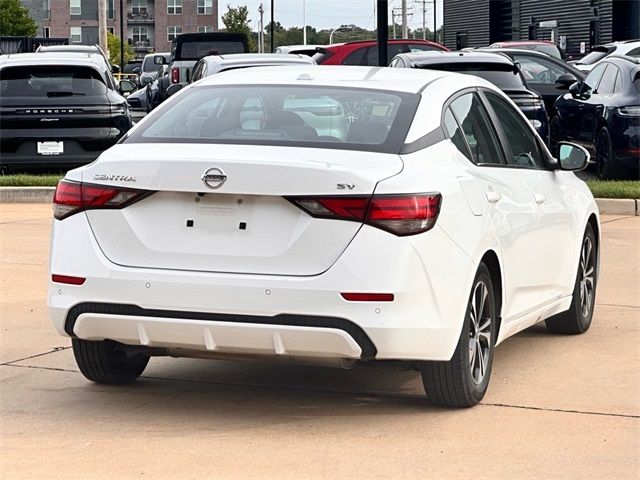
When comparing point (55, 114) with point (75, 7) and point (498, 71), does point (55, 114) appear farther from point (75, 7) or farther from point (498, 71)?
point (75, 7)

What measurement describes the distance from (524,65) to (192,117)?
54.1 feet

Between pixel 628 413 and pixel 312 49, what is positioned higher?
pixel 312 49

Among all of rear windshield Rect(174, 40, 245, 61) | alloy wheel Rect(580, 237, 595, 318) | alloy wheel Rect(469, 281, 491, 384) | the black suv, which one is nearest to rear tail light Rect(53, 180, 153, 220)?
alloy wheel Rect(469, 281, 491, 384)

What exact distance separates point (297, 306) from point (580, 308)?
3110 millimetres

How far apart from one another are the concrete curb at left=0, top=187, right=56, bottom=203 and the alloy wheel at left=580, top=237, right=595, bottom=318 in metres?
8.81

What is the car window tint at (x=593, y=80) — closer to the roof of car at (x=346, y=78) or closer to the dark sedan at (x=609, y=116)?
the dark sedan at (x=609, y=116)

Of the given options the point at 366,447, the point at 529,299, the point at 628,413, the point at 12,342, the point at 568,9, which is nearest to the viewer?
the point at 366,447

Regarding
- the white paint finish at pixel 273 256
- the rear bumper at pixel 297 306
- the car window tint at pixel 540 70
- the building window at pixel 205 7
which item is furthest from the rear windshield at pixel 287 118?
the building window at pixel 205 7

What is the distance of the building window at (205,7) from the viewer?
5276 inches

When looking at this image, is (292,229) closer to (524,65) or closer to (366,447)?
(366,447)

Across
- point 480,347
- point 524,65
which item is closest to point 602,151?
point 524,65

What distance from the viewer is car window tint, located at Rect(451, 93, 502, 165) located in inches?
277

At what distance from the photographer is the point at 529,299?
7.52 metres

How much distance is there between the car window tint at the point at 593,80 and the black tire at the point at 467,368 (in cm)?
1225
